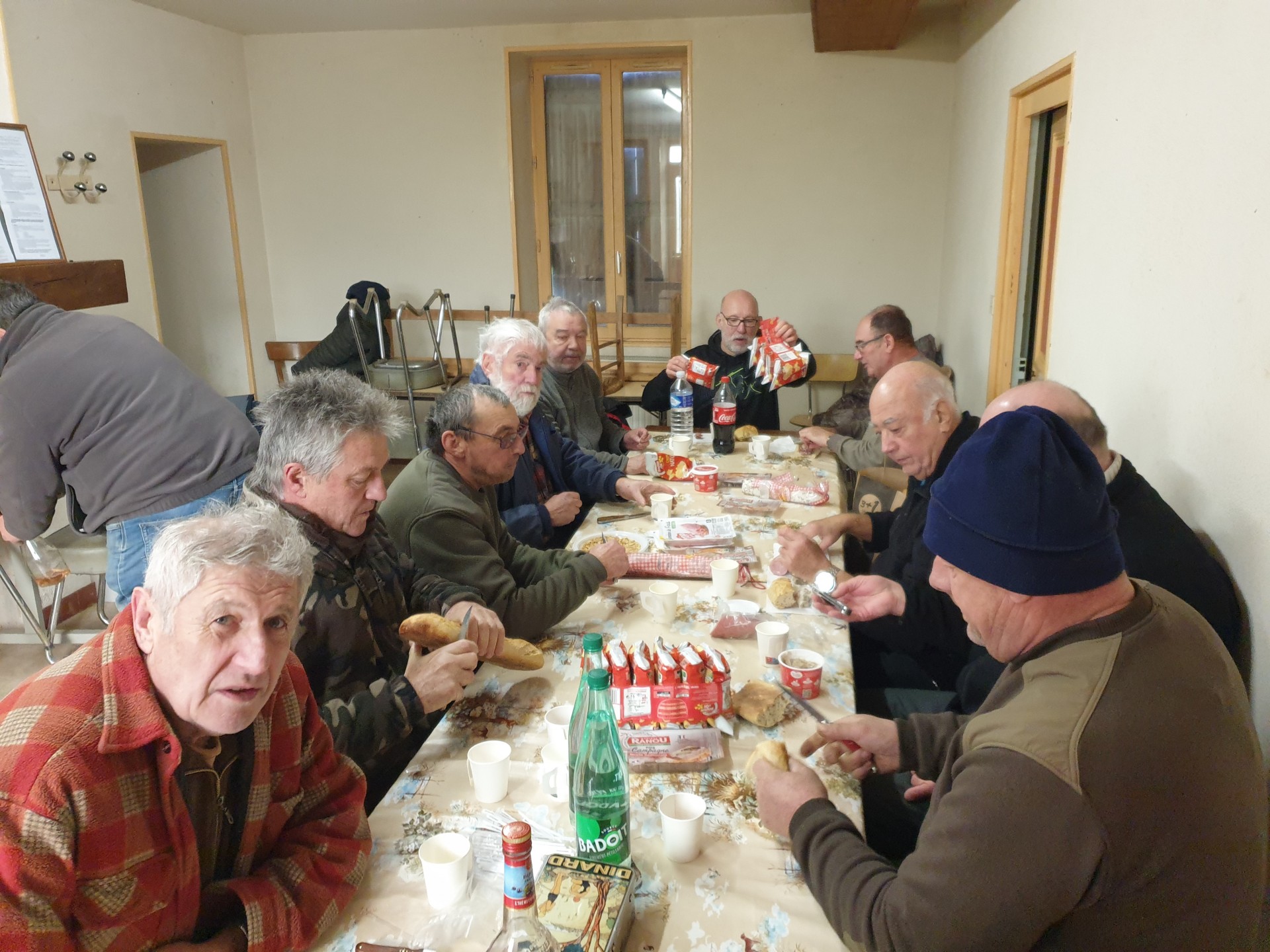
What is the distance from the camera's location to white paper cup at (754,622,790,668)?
66.8 inches

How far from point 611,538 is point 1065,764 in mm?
1712

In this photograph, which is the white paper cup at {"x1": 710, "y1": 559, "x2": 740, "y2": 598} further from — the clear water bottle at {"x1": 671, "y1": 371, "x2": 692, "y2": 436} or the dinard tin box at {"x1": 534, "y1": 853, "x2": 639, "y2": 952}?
the clear water bottle at {"x1": 671, "y1": 371, "x2": 692, "y2": 436}

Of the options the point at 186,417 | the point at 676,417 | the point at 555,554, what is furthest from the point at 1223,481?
the point at 186,417

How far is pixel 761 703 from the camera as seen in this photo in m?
1.51

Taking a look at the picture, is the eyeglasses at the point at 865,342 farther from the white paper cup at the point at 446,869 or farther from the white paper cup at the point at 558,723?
the white paper cup at the point at 446,869

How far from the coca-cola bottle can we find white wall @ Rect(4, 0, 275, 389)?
344 cm

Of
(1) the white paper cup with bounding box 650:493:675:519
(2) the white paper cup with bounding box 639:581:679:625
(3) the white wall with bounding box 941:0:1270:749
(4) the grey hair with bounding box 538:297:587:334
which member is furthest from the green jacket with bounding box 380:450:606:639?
(4) the grey hair with bounding box 538:297:587:334

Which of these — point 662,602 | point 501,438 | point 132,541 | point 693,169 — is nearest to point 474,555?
point 501,438

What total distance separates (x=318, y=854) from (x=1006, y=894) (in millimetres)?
837

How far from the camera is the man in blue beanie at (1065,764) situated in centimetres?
88

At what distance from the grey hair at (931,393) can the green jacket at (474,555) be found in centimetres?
93

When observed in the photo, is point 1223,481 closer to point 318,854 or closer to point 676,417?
point 318,854

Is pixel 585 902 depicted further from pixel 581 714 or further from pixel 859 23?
→ pixel 859 23

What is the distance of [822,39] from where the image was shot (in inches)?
196
